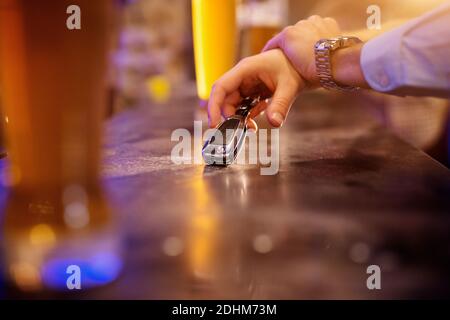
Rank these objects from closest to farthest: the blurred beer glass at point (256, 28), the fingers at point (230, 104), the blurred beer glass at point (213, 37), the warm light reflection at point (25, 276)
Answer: the warm light reflection at point (25, 276), the fingers at point (230, 104), the blurred beer glass at point (213, 37), the blurred beer glass at point (256, 28)

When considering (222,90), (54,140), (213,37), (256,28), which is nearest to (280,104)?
(222,90)

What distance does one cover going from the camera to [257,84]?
3.34 ft

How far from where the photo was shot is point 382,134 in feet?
3.29

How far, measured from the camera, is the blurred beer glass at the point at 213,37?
1.19 m

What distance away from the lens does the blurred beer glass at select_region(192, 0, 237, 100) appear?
119 cm

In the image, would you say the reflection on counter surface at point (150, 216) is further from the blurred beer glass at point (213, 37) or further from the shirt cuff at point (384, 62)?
the blurred beer glass at point (213, 37)

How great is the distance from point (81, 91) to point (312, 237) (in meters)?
0.22

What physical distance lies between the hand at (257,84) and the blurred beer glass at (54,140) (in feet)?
1.75

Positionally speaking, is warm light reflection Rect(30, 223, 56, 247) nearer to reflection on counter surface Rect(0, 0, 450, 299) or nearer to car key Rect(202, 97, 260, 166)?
reflection on counter surface Rect(0, 0, 450, 299)

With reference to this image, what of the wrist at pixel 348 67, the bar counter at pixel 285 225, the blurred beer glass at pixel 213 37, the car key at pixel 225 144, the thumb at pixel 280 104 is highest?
the blurred beer glass at pixel 213 37

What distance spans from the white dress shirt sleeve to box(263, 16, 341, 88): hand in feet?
0.64

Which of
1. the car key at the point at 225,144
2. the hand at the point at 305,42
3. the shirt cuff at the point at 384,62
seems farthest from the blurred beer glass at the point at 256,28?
the car key at the point at 225,144
